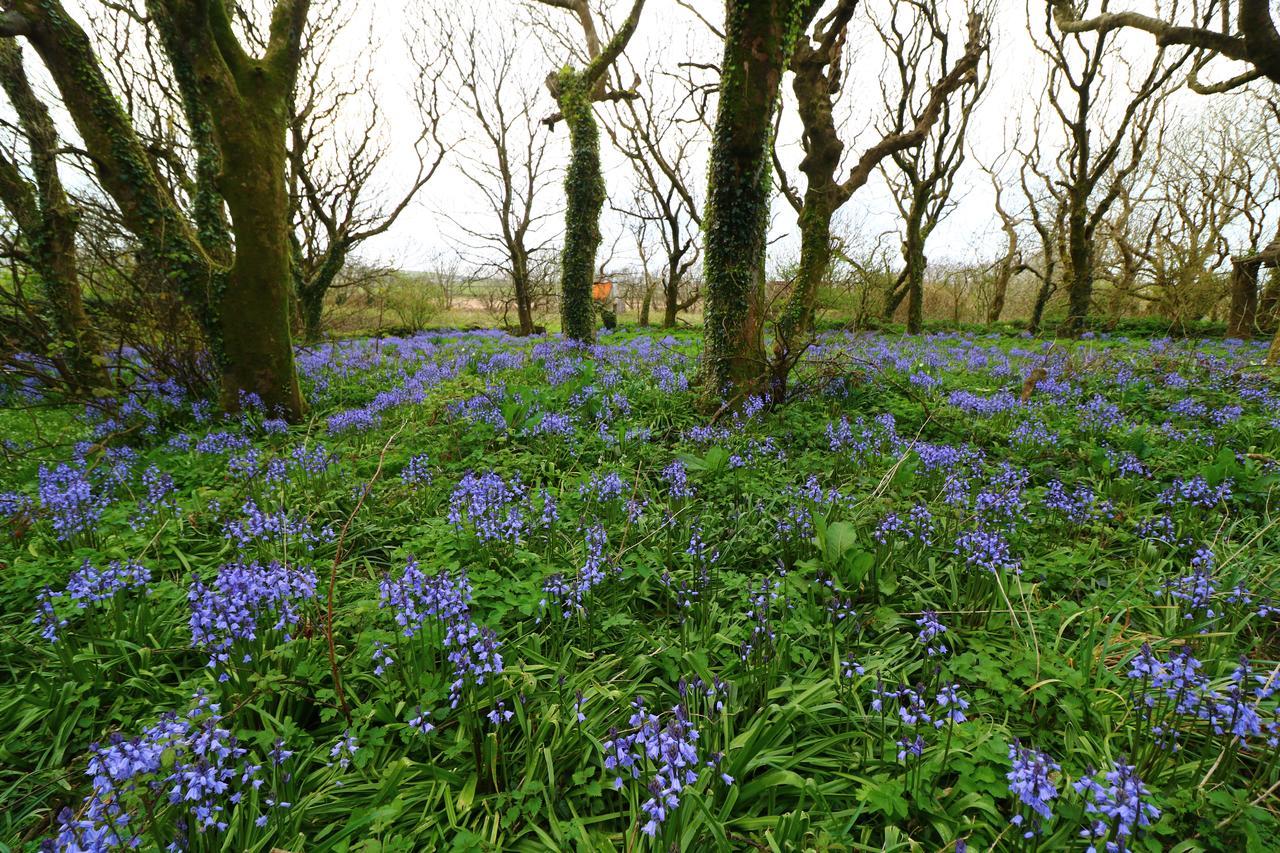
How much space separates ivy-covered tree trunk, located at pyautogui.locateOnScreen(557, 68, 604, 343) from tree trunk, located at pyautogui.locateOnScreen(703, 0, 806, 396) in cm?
598

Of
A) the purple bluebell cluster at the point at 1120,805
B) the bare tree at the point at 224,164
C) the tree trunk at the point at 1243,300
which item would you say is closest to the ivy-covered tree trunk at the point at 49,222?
the bare tree at the point at 224,164

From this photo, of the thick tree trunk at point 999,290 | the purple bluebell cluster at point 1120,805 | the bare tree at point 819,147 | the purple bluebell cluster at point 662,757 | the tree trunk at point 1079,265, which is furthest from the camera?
the thick tree trunk at point 999,290

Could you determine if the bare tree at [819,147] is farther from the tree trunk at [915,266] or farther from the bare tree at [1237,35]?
the tree trunk at [915,266]

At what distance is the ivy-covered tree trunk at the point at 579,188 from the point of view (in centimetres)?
1189

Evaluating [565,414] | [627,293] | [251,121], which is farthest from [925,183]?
[627,293]

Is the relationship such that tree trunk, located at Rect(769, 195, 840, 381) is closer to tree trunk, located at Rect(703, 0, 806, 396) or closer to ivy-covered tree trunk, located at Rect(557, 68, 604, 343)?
tree trunk, located at Rect(703, 0, 806, 396)

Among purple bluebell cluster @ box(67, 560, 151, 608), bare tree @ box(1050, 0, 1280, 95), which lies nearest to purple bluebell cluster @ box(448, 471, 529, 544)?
purple bluebell cluster @ box(67, 560, 151, 608)

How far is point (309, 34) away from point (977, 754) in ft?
70.5

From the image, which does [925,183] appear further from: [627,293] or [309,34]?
[627,293]

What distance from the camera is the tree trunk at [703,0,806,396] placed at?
18.9ft

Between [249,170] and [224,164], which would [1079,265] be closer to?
[249,170]

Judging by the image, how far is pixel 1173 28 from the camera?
7.71 meters

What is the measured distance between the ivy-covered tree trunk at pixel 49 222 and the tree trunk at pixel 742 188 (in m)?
7.92

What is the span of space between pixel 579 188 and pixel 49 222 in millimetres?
8805
